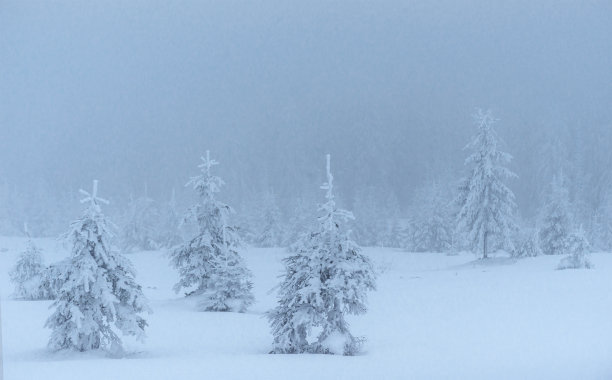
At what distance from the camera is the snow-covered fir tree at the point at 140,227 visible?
44.5 ft

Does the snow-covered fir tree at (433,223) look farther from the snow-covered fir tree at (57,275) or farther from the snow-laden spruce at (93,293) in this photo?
the snow-covered fir tree at (57,275)

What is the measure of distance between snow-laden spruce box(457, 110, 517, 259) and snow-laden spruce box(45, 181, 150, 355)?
694 inches

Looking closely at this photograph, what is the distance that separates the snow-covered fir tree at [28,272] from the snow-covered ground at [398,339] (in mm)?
334

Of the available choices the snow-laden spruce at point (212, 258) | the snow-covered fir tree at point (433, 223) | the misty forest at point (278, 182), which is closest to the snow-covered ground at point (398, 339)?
the misty forest at point (278, 182)

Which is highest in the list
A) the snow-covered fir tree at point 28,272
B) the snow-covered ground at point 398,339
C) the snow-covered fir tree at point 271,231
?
the snow-covered fir tree at point 271,231

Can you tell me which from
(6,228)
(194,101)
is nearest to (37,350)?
(6,228)

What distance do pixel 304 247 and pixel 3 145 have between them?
20.9ft

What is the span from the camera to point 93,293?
7586 mm

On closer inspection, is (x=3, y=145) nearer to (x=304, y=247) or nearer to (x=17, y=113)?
(x=17, y=113)

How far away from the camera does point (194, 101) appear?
14.5m

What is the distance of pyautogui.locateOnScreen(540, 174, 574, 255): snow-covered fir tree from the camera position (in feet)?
80.5

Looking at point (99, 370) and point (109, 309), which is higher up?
point (109, 309)

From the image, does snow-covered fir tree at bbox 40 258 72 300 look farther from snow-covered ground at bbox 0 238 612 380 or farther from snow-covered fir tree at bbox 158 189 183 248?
snow-covered fir tree at bbox 158 189 183 248

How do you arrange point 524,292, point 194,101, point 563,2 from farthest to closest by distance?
point 194,101, point 563,2, point 524,292
